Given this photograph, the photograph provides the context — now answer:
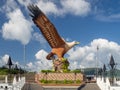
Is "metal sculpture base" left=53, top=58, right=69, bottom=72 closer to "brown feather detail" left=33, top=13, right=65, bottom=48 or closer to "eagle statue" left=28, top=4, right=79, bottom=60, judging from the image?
"eagle statue" left=28, top=4, right=79, bottom=60

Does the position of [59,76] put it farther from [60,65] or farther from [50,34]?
[50,34]

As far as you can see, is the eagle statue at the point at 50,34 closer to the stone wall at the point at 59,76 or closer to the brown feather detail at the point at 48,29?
the brown feather detail at the point at 48,29

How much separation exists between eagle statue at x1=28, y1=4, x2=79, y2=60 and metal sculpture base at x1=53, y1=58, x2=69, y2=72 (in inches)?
26.9

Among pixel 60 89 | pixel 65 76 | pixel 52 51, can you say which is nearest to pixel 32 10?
pixel 52 51

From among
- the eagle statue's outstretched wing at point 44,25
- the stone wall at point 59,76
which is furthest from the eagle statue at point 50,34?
the stone wall at point 59,76

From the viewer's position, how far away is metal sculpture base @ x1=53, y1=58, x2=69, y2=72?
4822 cm

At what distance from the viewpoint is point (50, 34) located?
47031mm

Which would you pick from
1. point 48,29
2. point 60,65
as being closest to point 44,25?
point 48,29

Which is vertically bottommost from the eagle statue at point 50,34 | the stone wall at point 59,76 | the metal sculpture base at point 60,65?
the stone wall at point 59,76

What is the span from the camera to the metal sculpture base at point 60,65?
4822 cm

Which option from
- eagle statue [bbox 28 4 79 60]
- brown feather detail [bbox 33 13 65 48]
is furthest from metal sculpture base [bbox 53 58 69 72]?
brown feather detail [bbox 33 13 65 48]

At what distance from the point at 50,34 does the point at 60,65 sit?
5096 mm

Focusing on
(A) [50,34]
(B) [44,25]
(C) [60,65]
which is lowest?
(C) [60,65]

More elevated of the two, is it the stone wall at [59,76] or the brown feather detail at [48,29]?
the brown feather detail at [48,29]
